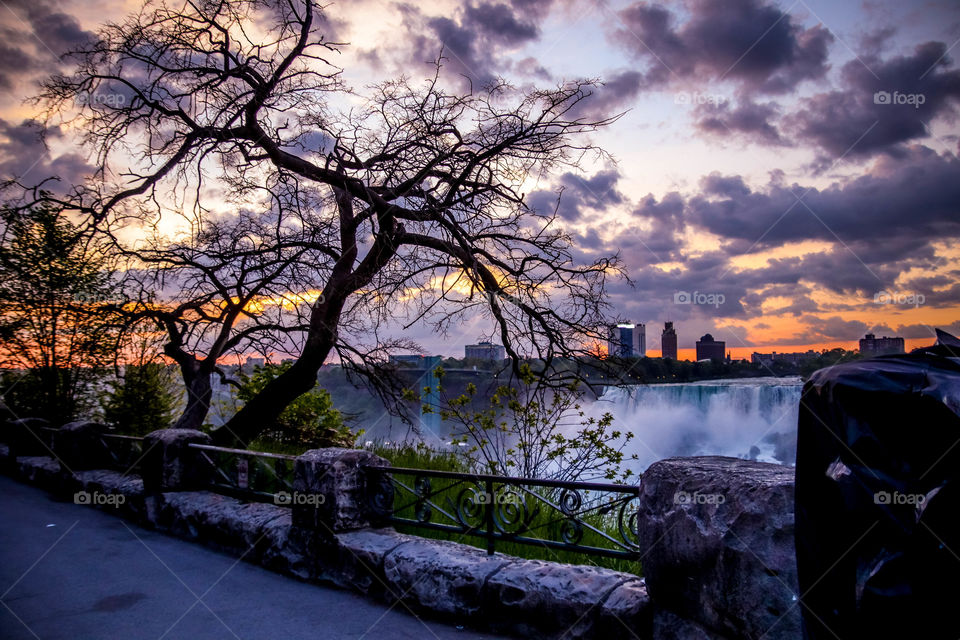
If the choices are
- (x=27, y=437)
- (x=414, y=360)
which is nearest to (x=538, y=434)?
(x=414, y=360)

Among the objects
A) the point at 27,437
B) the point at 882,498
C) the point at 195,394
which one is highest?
the point at 882,498

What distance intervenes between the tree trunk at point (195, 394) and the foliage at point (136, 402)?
2.28m

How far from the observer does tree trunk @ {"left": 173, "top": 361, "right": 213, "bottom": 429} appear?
1044 cm

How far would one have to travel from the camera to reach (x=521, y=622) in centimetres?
370

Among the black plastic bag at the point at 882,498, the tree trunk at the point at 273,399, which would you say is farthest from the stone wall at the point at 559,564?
the tree trunk at the point at 273,399

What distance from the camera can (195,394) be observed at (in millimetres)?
10430

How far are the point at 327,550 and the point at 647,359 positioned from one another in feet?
19.7

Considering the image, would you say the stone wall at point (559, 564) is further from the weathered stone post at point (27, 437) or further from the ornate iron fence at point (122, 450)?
the weathered stone post at point (27, 437)

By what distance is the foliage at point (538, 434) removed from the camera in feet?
26.5

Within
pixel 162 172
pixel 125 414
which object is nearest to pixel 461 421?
pixel 162 172

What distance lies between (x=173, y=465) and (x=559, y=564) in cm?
497

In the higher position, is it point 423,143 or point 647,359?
point 423,143

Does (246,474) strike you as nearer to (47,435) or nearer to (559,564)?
(559,564)

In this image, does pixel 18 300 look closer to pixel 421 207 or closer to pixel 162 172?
pixel 162 172
